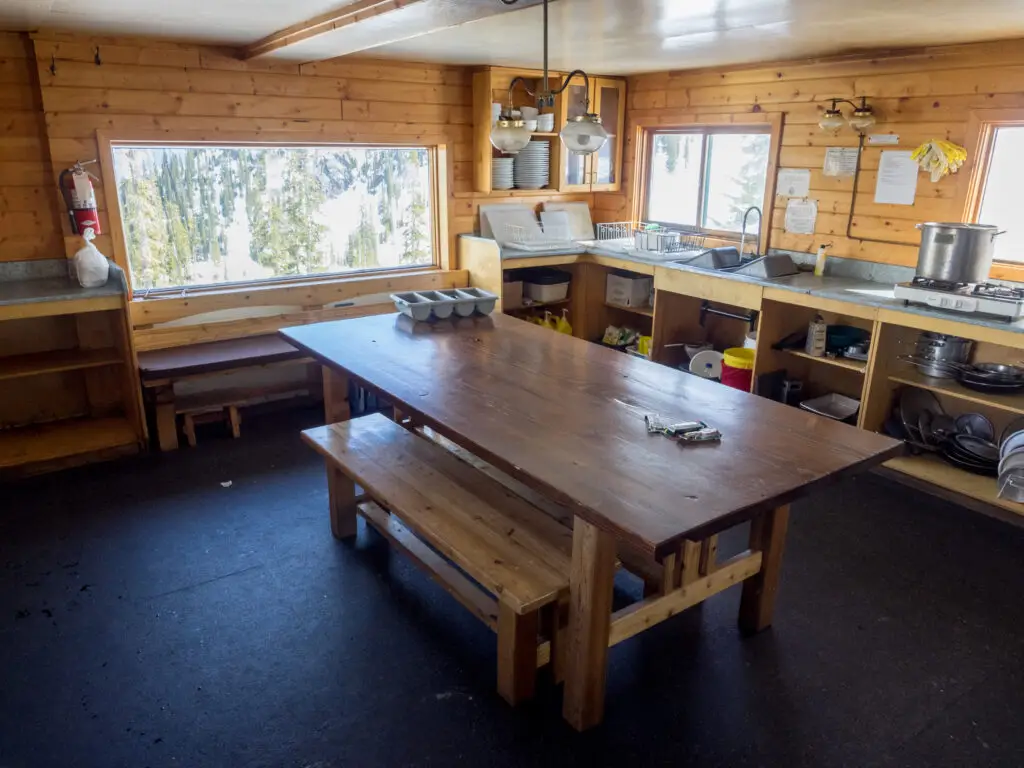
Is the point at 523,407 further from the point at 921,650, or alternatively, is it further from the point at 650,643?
the point at 921,650

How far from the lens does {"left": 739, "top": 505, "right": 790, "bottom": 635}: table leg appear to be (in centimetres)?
244

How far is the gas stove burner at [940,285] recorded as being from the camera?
11.0ft

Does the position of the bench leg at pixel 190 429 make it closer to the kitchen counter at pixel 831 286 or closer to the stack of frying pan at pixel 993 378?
the kitchen counter at pixel 831 286

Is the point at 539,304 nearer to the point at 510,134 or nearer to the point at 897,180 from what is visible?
the point at 897,180

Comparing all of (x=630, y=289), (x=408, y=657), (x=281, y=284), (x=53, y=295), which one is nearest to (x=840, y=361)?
(x=630, y=289)

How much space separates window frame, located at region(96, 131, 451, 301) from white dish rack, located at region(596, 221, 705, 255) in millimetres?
1129

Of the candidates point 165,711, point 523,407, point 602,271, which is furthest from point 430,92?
point 165,711

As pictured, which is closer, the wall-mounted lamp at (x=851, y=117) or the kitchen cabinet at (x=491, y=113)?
the wall-mounted lamp at (x=851, y=117)

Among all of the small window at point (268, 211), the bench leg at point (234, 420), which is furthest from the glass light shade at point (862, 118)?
the bench leg at point (234, 420)

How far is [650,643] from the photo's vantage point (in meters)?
2.49

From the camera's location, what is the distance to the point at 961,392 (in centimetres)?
345

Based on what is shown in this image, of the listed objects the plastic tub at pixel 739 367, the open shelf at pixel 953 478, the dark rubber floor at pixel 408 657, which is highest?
the plastic tub at pixel 739 367

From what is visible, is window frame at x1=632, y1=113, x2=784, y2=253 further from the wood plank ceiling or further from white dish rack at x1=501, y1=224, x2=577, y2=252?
white dish rack at x1=501, y1=224, x2=577, y2=252

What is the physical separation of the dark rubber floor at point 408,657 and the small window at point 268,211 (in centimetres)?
154
